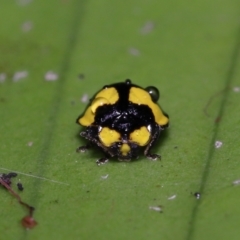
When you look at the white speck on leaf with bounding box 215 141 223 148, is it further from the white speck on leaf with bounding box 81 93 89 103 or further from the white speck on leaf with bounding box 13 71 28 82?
the white speck on leaf with bounding box 13 71 28 82

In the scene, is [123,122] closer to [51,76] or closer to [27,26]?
[51,76]

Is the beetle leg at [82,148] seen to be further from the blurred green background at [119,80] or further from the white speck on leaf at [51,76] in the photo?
the white speck on leaf at [51,76]

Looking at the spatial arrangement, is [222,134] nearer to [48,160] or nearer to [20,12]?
[48,160]

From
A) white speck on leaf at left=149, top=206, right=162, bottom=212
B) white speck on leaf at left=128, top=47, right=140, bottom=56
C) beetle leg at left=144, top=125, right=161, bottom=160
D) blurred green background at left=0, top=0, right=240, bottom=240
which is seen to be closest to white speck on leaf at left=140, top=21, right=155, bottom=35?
blurred green background at left=0, top=0, right=240, bottom=240

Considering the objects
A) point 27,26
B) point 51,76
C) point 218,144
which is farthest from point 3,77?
point 218,144

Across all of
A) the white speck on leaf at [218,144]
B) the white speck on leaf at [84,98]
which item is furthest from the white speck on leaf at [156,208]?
the white speck on leaf at [84,98]
